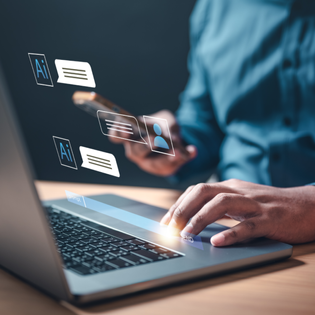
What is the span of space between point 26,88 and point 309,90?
91 centimetres

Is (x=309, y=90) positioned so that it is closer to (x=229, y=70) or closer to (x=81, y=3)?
(x=229, y=70)

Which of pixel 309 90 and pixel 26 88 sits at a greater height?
pixel 26 88

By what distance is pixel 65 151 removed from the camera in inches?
23.8

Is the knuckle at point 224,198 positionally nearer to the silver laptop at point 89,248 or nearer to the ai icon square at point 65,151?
the silver laptop at point 89,248

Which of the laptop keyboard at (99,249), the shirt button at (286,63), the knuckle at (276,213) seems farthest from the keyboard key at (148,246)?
the shirt button at (286,63)

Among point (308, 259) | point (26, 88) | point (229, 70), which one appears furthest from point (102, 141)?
point (229, 70)

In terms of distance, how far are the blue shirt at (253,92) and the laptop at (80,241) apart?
0.68 meters

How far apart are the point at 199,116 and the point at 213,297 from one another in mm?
1186

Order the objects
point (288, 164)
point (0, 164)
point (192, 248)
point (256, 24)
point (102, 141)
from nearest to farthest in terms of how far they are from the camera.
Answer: point (0, 164), point (192, 248), point (102, 141), point (288, 164), point (256, 24)

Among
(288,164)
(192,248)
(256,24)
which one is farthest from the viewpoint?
(256,24)

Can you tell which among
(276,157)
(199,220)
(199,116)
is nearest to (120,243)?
(199,220)

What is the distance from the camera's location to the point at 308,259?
0.53 meters

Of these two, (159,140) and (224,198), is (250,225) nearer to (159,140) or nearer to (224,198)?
(224,198)

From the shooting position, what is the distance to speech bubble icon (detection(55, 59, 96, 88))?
22.9 inches
